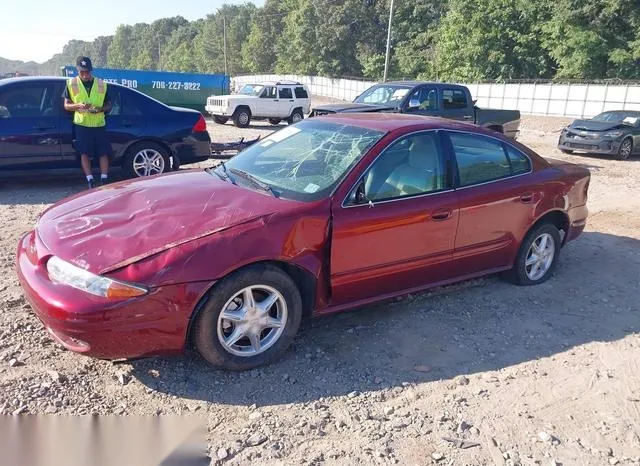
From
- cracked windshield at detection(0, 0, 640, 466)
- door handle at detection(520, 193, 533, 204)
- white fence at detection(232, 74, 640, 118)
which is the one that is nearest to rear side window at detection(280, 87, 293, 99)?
white fence at detection(232, 74, 640, 118)

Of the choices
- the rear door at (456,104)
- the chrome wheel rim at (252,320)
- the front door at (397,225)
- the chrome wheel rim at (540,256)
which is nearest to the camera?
the chrome wheel rim at (252,320)

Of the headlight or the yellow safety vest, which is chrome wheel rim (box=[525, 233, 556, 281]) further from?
the yellow safety vest

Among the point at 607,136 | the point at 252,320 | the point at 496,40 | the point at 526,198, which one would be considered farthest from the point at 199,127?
the point at 496,40

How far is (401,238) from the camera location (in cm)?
392

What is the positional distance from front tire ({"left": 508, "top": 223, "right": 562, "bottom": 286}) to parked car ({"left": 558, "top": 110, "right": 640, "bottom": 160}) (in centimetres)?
1107

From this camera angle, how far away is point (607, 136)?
14.6 meters

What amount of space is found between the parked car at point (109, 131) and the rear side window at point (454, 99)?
5.78 metres

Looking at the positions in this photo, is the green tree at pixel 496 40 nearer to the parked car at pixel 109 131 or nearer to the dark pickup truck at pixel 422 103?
the dark pickup truck at pixel 422 103

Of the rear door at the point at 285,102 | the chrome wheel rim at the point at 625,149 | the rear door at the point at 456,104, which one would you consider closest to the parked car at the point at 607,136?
the chrome wheel rim at the point at 625,149

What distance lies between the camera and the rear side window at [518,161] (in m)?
4.78

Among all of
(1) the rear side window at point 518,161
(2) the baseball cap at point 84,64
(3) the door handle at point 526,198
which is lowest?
(3) the door handle at point 526,198

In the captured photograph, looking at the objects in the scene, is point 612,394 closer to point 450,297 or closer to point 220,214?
point 450,297

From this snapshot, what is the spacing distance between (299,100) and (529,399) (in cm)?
2076

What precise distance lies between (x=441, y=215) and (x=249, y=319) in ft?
5.53
